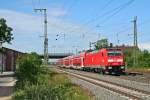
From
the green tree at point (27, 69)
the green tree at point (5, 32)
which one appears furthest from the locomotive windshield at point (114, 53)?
the green tree at point (27, 69)

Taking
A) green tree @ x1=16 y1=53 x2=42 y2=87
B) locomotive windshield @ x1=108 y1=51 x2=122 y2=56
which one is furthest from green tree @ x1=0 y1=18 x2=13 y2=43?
green tree @ x1=16 y1=53 x2=42 y2=87

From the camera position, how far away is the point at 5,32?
6247cm

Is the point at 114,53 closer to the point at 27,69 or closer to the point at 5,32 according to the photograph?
the point at 5,32

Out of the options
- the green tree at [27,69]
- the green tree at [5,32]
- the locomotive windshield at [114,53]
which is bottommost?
the green tree at [27,69]

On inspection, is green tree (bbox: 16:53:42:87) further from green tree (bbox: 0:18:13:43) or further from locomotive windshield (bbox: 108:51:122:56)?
green tree (bbox: 0:18:13:43)

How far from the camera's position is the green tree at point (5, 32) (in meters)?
61.9

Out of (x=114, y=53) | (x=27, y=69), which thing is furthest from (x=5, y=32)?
(x=27, y=69)

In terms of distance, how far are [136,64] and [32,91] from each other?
211 feet

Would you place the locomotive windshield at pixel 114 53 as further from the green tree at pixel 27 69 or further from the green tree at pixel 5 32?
the green tree at pixel 27 69

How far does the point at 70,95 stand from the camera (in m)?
18.1

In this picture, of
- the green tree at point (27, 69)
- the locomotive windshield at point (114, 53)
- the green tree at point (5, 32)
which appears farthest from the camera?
the green tree at point (5, 32)

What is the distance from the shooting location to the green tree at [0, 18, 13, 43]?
203ft

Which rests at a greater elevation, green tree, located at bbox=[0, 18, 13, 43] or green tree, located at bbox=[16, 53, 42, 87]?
green tree, located at bbox=[0, 18, 13, 43]

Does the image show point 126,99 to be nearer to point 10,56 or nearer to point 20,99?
point 20,99
